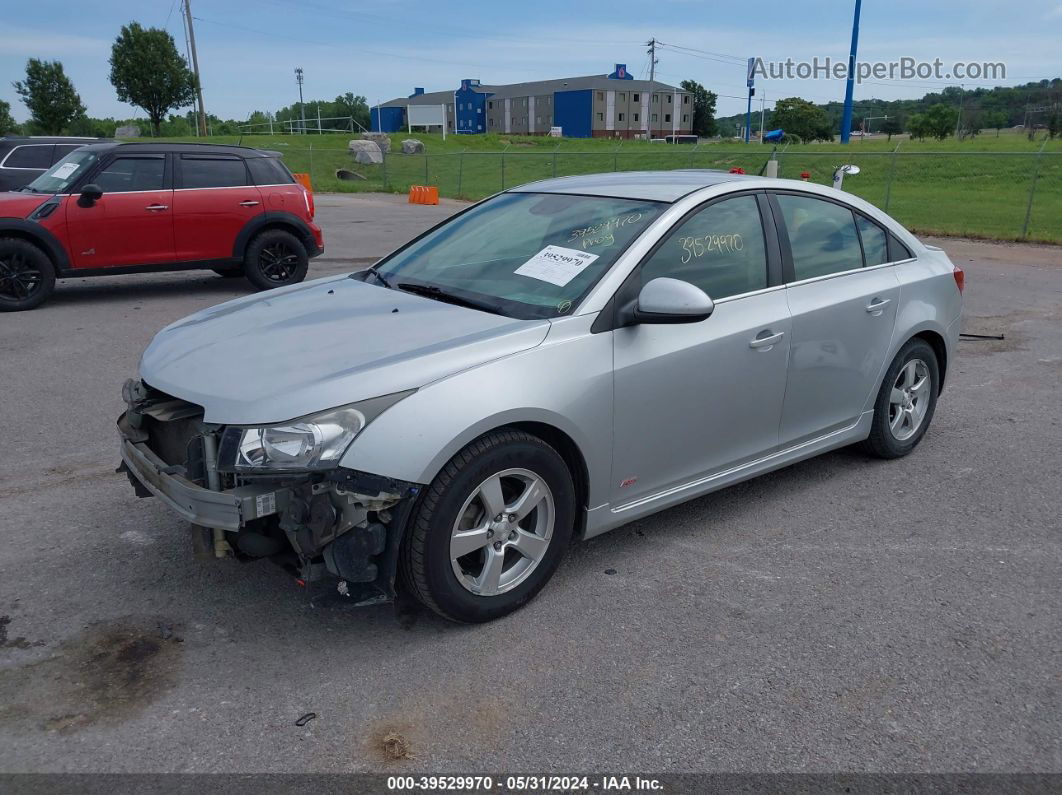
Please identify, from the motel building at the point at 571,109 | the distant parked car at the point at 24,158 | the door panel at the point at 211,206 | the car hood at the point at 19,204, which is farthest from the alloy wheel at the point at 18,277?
the motel building at the point at 571,109

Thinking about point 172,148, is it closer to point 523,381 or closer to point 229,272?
point 229,272

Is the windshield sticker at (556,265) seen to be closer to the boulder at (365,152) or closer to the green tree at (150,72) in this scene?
the boulder at (365,152)

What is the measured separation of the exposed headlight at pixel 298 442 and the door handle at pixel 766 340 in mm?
1936

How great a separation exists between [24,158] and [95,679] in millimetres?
14342

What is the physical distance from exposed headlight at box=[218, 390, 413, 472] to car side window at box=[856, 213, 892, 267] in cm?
321

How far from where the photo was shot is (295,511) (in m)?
3.08

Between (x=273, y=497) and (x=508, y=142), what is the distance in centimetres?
6259

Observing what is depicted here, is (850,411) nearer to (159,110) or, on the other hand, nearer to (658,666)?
(658,666)

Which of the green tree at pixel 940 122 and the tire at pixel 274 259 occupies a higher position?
the green tree at pixel 940 122

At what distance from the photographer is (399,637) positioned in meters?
3.44

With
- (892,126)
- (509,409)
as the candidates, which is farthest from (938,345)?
(892,126)

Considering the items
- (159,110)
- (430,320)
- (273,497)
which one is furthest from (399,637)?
(159,110)

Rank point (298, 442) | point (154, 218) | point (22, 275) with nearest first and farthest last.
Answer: point (298, 442)
point (22, 275)
point (154, 218)

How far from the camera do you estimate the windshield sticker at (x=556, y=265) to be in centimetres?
392
